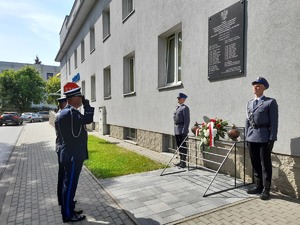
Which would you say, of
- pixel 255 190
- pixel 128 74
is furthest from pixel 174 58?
pixel 255 190

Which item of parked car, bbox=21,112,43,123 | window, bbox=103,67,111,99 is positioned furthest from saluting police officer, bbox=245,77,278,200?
parked car, bbox=21,112,43,123

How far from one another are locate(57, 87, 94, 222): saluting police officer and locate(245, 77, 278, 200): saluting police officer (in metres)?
2.64

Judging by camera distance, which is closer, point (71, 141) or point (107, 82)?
point (71, 141)

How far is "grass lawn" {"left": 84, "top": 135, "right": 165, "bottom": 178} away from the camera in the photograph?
20.5ft

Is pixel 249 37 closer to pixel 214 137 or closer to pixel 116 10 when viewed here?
pixel 214 137

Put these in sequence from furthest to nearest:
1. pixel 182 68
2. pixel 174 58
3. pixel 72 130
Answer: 1. pixel 174 58
2. pixel 182 68
3. pixel 72 130

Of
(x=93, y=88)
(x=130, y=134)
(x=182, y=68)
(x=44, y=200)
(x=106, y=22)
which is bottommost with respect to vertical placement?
(x=44, y=200)

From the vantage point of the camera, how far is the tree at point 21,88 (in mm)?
45281

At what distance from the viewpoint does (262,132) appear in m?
4.23

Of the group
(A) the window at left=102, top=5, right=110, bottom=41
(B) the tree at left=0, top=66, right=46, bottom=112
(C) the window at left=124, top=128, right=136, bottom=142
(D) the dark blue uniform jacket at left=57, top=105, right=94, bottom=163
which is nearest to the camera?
(D) the dark blue uniform jacket at left=57, top=105, right=94, bottom=163

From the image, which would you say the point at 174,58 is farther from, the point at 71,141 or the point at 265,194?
the point at 71,141

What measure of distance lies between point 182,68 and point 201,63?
33.0 inches

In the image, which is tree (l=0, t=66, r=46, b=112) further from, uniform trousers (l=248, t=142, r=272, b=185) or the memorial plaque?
uniform trousers (l=248, t=142, r=272, b=185)

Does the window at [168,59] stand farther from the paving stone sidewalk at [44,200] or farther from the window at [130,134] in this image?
the paving stone sidewalk at [44,200]
